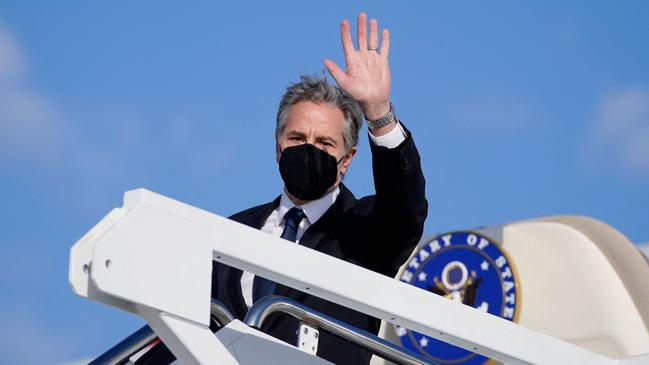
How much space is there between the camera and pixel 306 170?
402 centimetres

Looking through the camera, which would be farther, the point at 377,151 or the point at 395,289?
the point at 377,151

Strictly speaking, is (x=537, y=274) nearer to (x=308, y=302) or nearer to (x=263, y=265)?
(x=308, y=302)

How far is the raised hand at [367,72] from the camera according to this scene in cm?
368

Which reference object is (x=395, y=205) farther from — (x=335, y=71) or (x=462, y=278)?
(x=462, y=278)

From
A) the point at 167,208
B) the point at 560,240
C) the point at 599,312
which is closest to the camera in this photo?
the point at 167,208

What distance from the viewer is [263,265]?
2.53 m

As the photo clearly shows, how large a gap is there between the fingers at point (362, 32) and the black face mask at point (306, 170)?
43 centimetres

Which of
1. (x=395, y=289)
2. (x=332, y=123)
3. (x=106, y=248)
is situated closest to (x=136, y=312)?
(x=106, y=248)

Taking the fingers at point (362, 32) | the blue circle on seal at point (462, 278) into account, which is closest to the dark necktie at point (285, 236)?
the fingers at point (362, 32)

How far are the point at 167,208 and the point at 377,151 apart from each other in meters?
1.40

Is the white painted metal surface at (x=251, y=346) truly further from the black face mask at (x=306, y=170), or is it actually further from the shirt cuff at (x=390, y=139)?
the black face mask at (x=306, y=170)

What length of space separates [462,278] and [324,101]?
20.0 feet

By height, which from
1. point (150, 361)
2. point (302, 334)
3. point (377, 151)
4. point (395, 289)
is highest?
point (377, 151)

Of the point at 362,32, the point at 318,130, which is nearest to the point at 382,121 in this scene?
the point at 362,32
